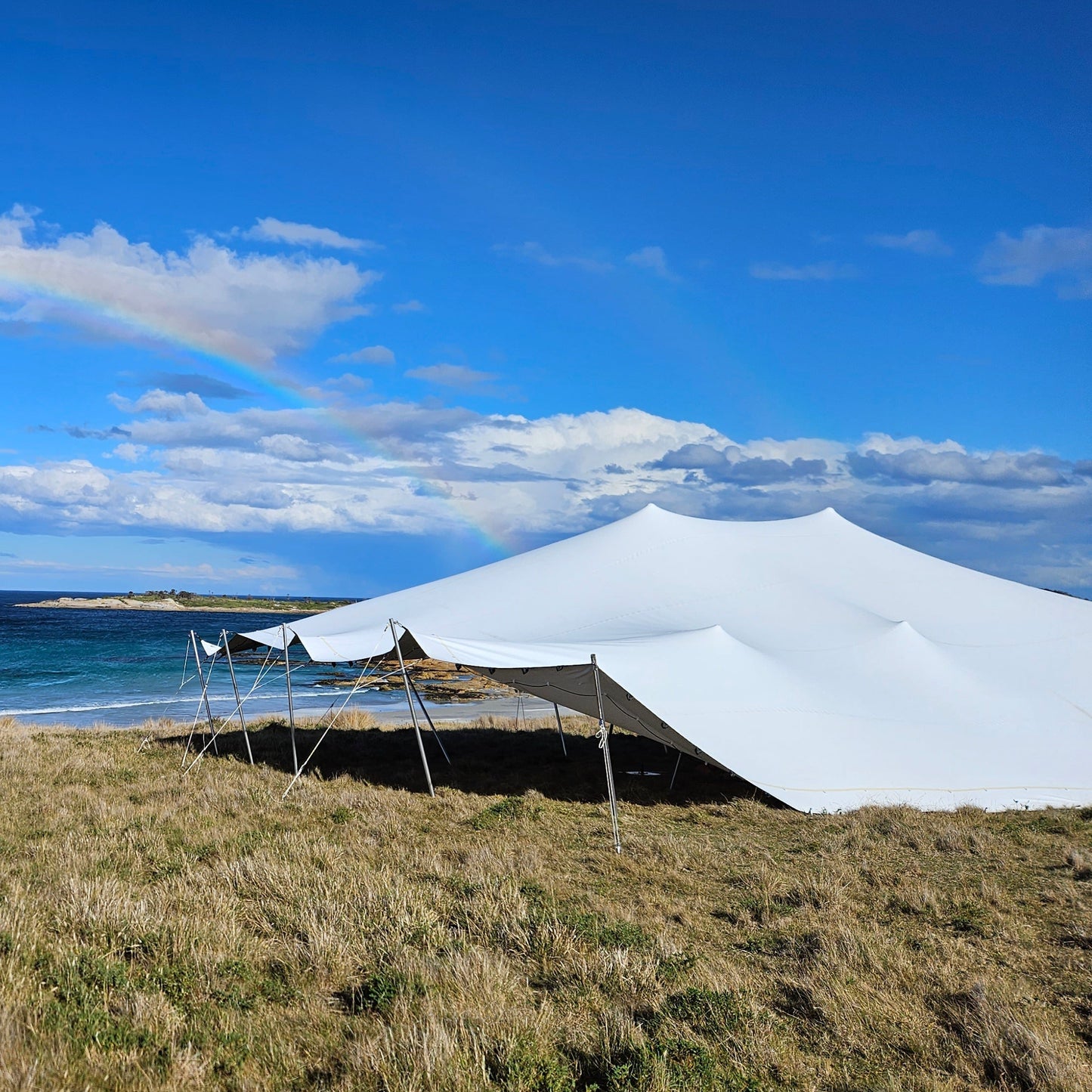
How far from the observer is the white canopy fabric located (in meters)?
9.42

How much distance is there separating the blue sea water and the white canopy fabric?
841cm

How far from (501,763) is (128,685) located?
23.7 m

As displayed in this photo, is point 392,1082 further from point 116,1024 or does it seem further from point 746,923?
point 746,923

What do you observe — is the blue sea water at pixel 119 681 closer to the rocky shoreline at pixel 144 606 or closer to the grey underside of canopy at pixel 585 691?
the grey underside of canopy at pixel 585 691

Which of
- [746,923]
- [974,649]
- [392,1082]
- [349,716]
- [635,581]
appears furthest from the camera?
[349,716]

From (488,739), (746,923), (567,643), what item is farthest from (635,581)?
(746,923)

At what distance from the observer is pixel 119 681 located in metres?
32.7

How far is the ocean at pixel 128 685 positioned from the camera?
79.5ft

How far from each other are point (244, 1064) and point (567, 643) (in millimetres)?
7256

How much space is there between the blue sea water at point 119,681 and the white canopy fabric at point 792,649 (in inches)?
331

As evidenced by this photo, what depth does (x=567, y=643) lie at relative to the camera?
415 inches

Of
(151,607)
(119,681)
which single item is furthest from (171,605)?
(119,681)

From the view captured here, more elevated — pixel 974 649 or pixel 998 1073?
pixel 974 649

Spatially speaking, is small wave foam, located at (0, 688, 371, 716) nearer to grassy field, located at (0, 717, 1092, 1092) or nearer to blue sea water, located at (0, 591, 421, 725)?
blue sea water, located at (0, 591, 421, 725)
